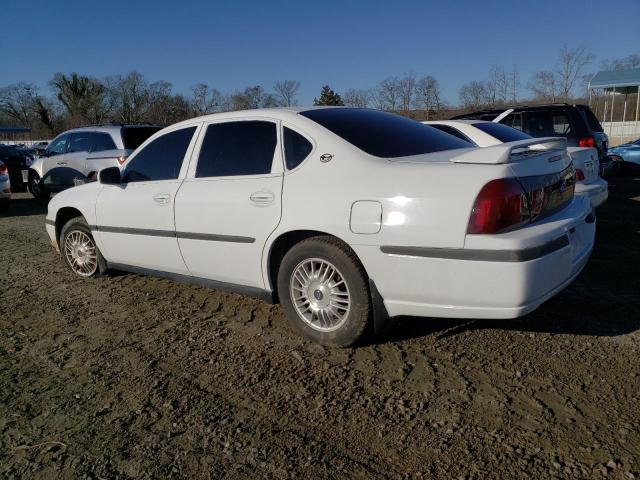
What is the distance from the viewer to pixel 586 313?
381 centimetres

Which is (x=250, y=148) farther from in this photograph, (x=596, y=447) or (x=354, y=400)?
(x=596, y=447)

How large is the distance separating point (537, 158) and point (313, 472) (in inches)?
84.6

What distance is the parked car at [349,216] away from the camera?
2.78 m

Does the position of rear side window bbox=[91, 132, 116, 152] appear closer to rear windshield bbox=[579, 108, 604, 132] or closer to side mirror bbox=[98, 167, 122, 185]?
side mirror bbox=[98, 167, 122, 185]

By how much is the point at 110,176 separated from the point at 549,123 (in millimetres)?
7918

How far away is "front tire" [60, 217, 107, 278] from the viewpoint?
5.14 meters

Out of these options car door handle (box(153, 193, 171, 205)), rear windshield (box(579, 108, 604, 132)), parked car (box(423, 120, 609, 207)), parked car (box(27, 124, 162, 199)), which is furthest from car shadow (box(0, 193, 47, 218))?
rear windshield (box(579, 108, 604, 132))

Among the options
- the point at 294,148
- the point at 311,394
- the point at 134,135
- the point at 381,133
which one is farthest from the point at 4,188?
the point at 311,394

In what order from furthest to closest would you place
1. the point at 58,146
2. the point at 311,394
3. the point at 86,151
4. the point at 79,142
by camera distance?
the point at 58,146, the point at 79,142, the point at 86,151, the point at 311,394

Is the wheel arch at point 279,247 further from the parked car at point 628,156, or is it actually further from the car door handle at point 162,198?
the parked car at point 628,156

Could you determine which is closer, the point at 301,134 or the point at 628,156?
the point at 301,134

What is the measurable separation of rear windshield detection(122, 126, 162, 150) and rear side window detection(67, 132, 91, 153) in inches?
44.3

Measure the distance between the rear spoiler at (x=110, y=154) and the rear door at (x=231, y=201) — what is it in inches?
258

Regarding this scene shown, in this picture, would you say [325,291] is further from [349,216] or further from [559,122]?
[559,122]
